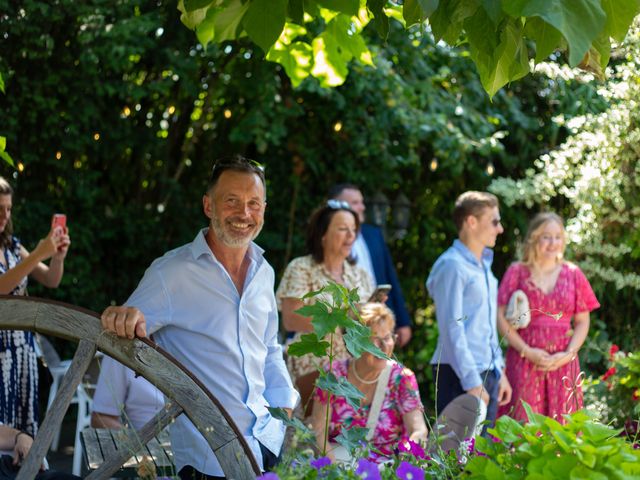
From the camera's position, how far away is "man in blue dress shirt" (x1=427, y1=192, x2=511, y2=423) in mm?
4766

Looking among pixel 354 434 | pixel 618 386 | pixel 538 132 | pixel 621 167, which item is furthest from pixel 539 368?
pixel 538 132

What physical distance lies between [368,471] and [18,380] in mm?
2601

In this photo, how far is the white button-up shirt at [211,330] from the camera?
2.84 m

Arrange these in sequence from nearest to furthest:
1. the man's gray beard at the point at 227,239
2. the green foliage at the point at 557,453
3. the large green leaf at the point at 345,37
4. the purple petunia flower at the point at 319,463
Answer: the green foliage at the point at 557,453, the purple petunia flower at the point at 319,463, the man's gray beard at the point at 227,239, the large green leaf at the point at 345,37

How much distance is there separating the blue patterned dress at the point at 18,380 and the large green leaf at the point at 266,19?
7.95 feet

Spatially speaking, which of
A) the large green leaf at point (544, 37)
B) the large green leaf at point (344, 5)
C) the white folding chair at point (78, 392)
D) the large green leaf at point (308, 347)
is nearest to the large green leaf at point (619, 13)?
the large green leaf at point (544, 37)

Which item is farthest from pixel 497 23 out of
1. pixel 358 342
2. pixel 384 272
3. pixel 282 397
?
pixel 384 272

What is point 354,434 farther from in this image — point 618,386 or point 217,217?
point 618,386

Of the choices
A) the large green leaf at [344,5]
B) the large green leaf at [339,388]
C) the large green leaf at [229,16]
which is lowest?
the large green leaf at [339,388]

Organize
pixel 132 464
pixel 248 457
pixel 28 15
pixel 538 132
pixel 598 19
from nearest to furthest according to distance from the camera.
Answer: pixel 598 19 → pixel 248 457 → pixel 132 464 → pixel 28 15 → pixel 538 132

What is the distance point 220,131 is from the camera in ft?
26.7

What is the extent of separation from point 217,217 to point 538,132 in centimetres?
597

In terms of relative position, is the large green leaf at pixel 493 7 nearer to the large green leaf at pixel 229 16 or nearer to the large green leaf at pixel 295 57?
the large green leaf at pixel 229 16

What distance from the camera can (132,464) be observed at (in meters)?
3.15
